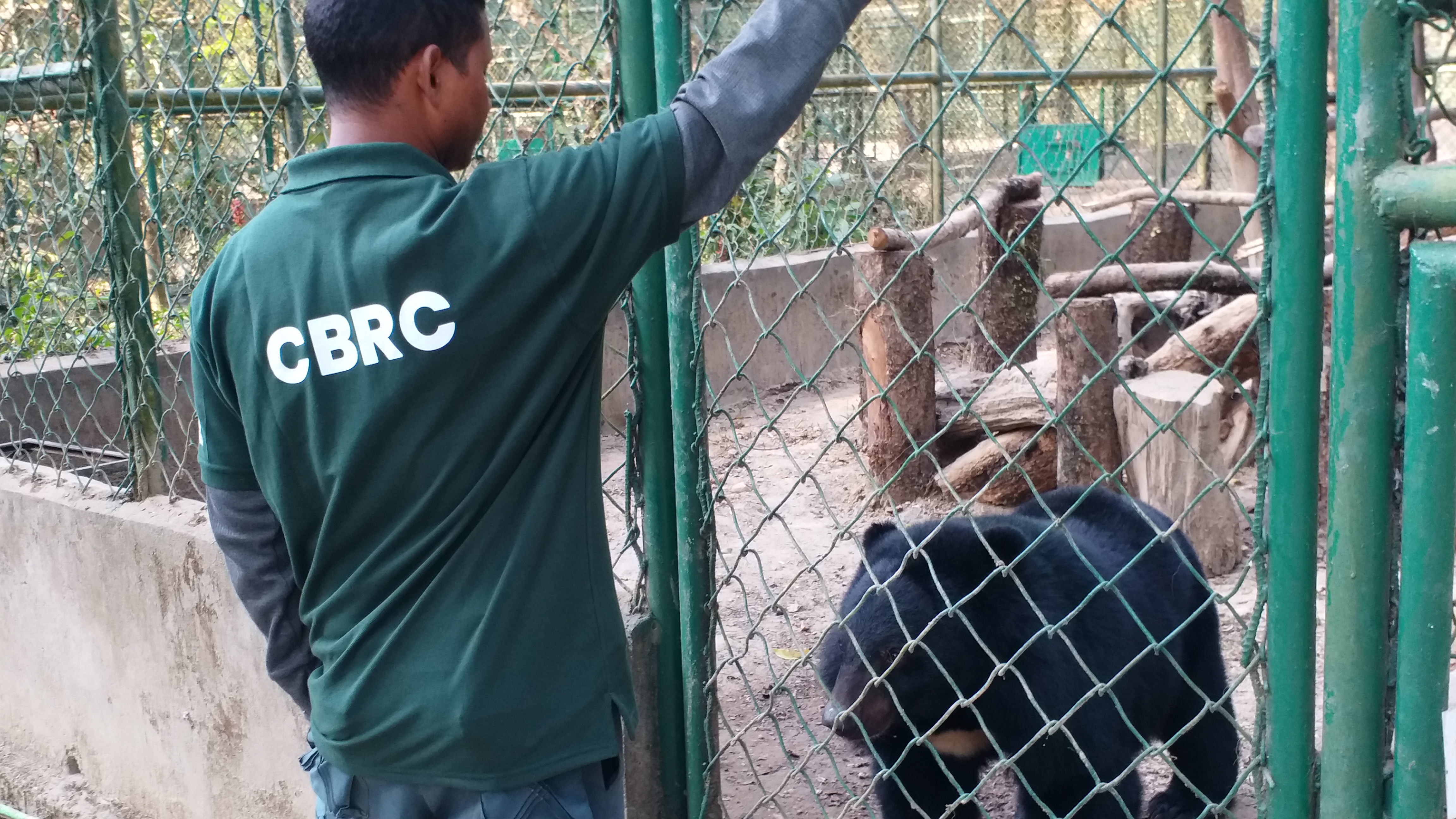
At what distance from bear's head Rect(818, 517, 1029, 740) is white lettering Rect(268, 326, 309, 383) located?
4.87 feet

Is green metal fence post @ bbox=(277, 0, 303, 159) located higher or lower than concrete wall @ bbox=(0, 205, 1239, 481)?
higher

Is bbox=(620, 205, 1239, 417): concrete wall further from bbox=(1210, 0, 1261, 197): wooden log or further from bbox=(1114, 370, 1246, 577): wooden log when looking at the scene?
bbox=(1114, 370, 1246, 577): wooden log

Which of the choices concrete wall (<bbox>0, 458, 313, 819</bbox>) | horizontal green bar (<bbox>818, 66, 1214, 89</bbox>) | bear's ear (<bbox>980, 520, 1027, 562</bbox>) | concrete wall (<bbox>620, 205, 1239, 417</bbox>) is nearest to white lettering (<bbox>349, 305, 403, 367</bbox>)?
bear's ear (<bbox>980, 520, 1027, 562</bbox>)

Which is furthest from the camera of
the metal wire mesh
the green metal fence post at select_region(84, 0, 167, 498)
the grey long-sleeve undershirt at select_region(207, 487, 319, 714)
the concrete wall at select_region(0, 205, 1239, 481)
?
the concrete wall at select_region(0, 205, 1239, 481)

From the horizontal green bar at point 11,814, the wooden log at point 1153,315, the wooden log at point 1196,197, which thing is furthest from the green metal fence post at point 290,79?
the wooden log at point 1196,197

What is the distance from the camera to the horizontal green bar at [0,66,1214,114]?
2.99 m

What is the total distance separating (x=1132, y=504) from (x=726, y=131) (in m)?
1.52

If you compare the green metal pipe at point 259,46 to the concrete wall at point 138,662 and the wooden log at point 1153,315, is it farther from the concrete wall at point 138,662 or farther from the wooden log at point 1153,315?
the wooden log at point 1153,315

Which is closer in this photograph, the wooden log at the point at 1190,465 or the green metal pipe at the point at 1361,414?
the green metal pipe at the point at 1361,414

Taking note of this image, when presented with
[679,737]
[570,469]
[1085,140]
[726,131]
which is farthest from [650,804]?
[1085,140]

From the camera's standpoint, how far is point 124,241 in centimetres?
332

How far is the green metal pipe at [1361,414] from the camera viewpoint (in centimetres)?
142

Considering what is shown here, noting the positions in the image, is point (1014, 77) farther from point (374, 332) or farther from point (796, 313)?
point (374, 332)

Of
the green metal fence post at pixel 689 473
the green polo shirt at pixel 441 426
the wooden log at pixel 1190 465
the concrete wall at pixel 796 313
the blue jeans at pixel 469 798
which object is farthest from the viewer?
the concrete wall at pixel 796 313
